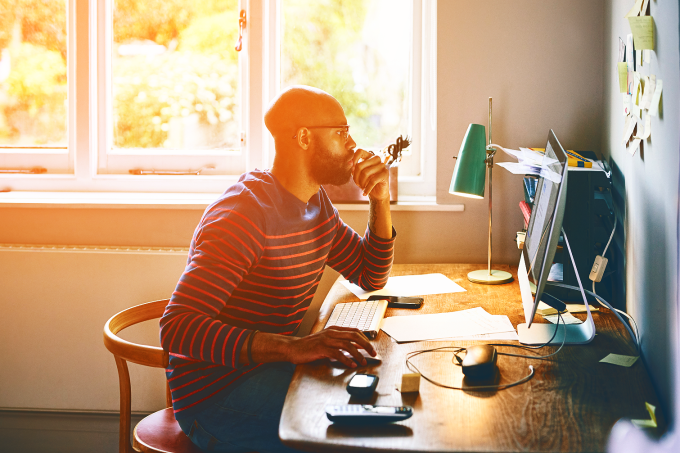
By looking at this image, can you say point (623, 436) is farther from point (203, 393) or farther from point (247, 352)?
point (203, 393)

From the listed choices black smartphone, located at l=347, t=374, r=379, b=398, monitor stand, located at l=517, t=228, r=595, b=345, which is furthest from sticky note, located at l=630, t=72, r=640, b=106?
black smartphone, located at l=347, t=374, r=379, b=398

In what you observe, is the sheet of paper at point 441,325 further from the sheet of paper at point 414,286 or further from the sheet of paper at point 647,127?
the sheet of paper at point 647,127

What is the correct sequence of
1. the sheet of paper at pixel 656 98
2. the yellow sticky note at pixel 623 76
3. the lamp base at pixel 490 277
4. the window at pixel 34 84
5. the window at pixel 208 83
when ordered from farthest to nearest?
the window at pixel 34 84
the window at pixel 208 83
the lamp base at pixel 490 277
the yellow sticky note at pixel 623 76
the sheet of paper at pixel 656 98

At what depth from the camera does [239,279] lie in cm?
121

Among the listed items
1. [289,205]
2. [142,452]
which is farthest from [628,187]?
[142,452]

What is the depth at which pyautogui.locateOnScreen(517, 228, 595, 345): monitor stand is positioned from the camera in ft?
3.95

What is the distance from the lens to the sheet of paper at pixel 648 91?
1108 mm

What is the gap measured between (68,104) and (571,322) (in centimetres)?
218

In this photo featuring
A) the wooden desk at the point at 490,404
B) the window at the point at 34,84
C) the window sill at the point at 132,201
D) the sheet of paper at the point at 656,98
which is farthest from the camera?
the window at the point at 34,84

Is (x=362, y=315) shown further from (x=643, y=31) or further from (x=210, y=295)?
(x=643, y=31)

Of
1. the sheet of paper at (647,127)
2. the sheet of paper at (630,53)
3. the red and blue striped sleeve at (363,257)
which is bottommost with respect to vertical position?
the red and blue striped sleeve at (363,257)

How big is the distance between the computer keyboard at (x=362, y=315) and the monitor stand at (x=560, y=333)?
0.33 metres

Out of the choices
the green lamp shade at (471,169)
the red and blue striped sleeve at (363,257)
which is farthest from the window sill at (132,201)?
the red and blue striped sleeve at (363,257)

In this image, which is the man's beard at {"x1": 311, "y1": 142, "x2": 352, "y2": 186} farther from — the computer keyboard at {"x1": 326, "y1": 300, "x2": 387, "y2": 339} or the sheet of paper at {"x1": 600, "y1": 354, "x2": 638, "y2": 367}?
the sheet of paper at {"x1": 600, "y1": 354, "x2": 638, "y2": 367}
